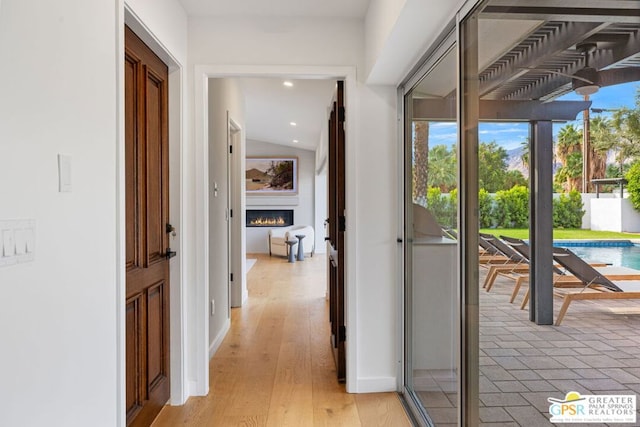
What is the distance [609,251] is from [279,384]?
226cm

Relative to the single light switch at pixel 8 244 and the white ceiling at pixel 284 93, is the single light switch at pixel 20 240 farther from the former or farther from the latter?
the white ceiling at pixel 284 93

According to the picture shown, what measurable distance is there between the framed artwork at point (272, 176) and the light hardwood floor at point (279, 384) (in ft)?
18.8

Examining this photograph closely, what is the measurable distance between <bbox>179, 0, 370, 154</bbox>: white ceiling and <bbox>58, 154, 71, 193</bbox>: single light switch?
5.02ft

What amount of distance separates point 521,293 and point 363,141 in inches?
60.9

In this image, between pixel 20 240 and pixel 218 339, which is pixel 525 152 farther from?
pixel 218 339

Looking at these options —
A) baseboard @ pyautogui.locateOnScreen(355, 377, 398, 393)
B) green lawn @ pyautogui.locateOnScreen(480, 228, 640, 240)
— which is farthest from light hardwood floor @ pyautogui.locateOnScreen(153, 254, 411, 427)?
green lawn @ pyautogui.locateOnScreen(480, 228, 640, 240)

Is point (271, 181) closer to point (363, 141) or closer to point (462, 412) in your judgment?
point (363, 141)

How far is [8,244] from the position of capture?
98 centimetres

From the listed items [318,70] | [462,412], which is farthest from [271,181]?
[462,412]

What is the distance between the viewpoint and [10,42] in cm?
99

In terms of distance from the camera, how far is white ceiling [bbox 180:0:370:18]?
7.68 ft

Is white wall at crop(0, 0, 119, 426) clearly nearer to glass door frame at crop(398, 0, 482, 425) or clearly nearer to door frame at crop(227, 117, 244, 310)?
glass door frame at crop(398, 0, 482, 425)

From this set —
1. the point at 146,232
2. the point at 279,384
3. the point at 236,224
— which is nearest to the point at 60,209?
the point at 146,232

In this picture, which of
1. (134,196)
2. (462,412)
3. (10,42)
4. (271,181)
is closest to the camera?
(10,42)
